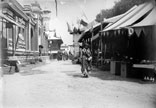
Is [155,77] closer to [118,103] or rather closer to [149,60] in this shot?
[149,60]

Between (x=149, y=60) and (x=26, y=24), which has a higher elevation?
(x=26, y=24)

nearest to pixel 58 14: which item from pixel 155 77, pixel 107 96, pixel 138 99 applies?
pixel 107 96

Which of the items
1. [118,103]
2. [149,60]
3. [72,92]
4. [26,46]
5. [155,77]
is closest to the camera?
[118,103]

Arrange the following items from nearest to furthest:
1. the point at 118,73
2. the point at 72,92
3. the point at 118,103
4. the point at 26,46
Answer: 1. the point at 118,103
2. the point at 72,92
3. the point at 118,73
4. the point at 26,46

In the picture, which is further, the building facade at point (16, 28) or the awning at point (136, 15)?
the building facade at point (16, 28)

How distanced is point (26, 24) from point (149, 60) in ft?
25.9

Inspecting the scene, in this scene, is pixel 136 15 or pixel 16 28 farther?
pixel 16 28

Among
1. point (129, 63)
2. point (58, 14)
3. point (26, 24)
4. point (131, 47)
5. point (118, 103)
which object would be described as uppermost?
point (26, 24)

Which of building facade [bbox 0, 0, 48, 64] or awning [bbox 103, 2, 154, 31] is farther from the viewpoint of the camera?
building facade [bbox 0, 0, 48, 64]

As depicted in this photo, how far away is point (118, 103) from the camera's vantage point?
11.6ft

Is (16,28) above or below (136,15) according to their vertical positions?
below

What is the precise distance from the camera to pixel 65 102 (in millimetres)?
3553

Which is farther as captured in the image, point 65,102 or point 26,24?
point 26,24

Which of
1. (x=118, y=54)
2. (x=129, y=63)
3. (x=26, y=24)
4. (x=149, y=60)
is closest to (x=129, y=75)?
(x=129, y=63)
